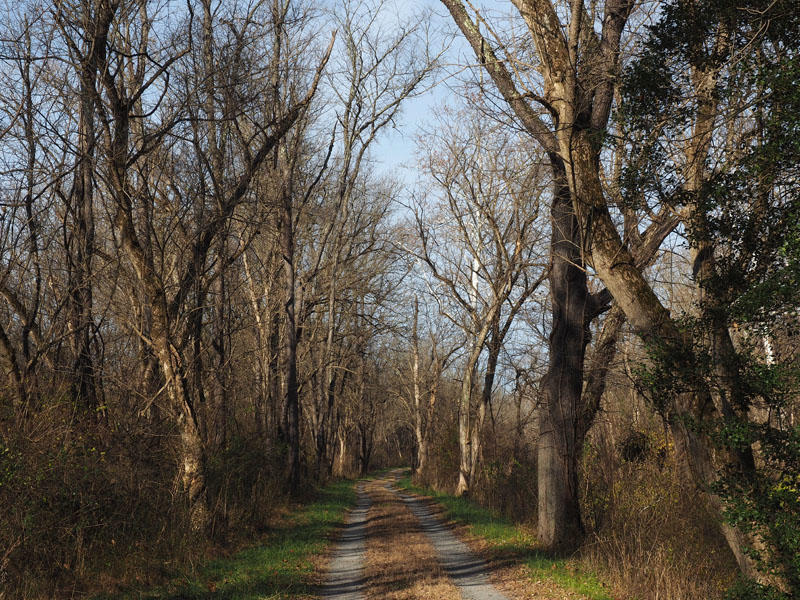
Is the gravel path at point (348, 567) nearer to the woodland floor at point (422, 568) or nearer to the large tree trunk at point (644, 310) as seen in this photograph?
the woodland floor at point (422, 568)

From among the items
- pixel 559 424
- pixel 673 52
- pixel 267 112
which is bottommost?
pixel 559 424

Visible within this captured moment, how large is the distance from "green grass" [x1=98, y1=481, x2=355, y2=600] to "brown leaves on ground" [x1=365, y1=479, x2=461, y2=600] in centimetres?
96

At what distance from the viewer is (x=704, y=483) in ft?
23.4

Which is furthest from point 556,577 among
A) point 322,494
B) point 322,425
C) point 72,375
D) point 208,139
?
point 322,425

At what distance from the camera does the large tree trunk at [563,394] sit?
34.9 feet

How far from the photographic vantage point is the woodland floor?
26.9 ft

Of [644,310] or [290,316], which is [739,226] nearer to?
[644,310]

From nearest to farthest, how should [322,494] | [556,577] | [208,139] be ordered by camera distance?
[556,577] → [208,139] → [322,494]

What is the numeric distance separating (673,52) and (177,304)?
8.40 m

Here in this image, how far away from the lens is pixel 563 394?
1092 centimetres

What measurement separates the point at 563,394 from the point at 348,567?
176 inches

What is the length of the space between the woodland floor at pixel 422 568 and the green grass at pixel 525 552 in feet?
0.47

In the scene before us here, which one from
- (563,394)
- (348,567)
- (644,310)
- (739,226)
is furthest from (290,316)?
(739,226)

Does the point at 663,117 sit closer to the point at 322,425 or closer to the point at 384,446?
the point at 322,425
